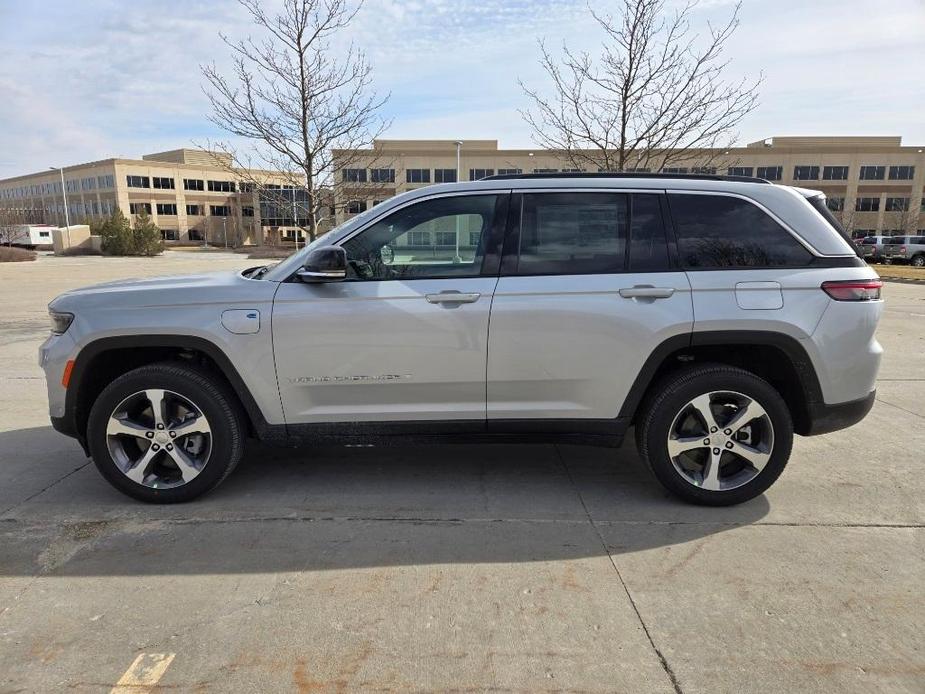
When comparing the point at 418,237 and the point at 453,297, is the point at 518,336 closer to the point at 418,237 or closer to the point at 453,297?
the point at 453,297

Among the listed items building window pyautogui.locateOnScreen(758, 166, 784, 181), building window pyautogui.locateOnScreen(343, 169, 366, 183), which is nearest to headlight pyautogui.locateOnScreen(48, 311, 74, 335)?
building window pyautogui.locateOnScreen(343, 169, 366, 183)

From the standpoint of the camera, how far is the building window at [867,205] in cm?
6931

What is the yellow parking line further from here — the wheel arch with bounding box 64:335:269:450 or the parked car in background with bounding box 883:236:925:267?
the parked car in background with bounding box 883:236:925:267

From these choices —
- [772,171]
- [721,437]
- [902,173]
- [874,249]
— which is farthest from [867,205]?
[721,437]

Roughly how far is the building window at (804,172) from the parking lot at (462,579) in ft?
242

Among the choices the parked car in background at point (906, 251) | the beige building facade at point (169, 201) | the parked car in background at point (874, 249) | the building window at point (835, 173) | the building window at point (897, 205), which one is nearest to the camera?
the parked car in background at point (906, 251)

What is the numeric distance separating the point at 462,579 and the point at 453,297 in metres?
1.48

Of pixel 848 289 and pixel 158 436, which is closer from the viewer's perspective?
pixel 848 289

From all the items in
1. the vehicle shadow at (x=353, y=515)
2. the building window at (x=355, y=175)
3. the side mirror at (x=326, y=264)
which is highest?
the building window at (x=355, y=175)

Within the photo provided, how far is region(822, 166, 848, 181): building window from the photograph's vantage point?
67.5m

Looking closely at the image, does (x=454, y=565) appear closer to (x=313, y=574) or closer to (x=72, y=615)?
(x=313, y=574)

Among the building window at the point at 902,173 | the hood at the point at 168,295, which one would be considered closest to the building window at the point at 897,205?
the building window at the point at 902,173

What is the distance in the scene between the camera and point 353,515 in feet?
11.6

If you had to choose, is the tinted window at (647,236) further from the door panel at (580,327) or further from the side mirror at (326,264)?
the side mirror at (326,264)
